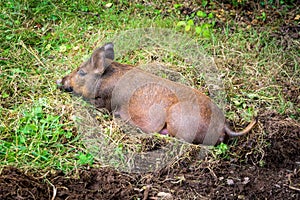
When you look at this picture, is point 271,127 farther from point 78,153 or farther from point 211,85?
point 78,153

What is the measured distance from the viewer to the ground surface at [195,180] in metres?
3.92

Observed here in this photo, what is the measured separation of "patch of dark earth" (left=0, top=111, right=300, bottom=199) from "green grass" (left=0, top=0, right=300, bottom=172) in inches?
7.7

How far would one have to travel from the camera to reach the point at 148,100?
188 inches

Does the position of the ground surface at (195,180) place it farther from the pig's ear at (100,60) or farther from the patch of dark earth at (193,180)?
the pig's ear at (100,60)

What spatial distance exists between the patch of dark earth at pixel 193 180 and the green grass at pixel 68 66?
195 mm

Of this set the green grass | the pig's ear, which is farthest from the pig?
the green grass

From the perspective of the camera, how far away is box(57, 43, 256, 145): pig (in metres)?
4.53

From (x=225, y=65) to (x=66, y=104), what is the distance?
6.94 ft

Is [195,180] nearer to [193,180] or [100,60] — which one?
[193,180]

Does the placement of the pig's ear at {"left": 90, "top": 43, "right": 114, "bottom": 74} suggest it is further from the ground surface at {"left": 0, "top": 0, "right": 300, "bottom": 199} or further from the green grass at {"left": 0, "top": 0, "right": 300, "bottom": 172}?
the ground surface at {"left": 0, "top": 0, "right": 300, "bottom": 199}

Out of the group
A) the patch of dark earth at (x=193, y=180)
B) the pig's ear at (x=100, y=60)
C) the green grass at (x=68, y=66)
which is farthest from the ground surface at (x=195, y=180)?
the pig's ear at (x=100, y=60)

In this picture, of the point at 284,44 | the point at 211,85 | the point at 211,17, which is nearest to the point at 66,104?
the point at 211,85

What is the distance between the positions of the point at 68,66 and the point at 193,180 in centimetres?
228

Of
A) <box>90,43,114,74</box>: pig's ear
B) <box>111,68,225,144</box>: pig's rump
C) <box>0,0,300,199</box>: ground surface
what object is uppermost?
<box>90,43,114,74</box>: pig's ear
